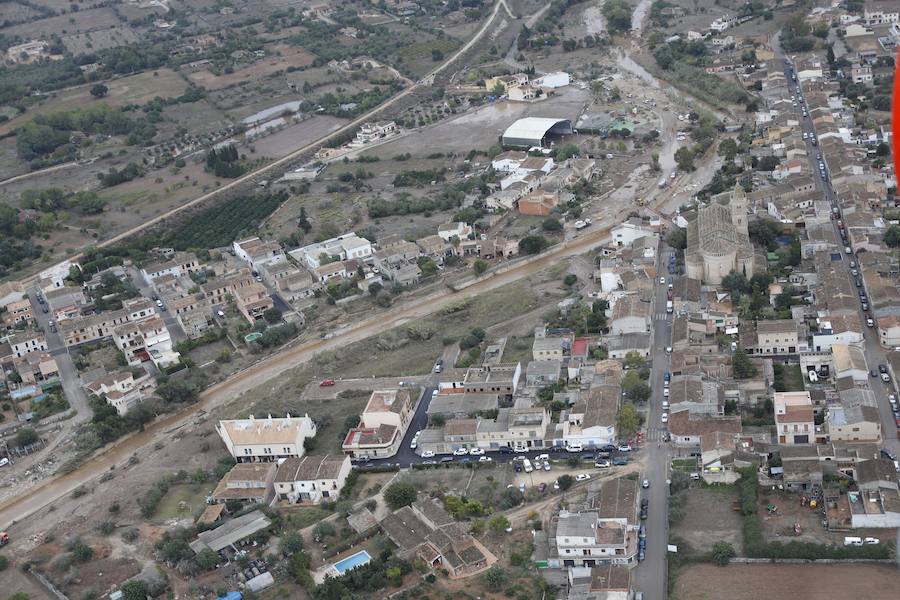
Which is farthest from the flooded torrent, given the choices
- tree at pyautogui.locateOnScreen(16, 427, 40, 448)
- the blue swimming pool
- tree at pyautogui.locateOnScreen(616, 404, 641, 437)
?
the blue swimming pool

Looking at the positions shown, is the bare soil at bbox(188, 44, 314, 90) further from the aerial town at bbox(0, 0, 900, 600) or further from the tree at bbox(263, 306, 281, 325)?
the tree at bbox(263, 306, 281, 325)

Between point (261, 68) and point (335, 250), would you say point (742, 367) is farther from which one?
point (261, 68)

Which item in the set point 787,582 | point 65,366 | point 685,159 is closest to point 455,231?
point 685,159

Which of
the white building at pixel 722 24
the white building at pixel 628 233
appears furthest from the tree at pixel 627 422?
the white building at pixel 722 24

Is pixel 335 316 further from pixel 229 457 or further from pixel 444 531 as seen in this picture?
pixel 444 531

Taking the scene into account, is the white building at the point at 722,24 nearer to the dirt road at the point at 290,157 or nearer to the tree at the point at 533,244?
the dirt road at the point at 290,157

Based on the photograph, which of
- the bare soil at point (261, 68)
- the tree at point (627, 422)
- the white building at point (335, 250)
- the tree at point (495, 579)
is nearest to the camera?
the tree at point (495, 579)
